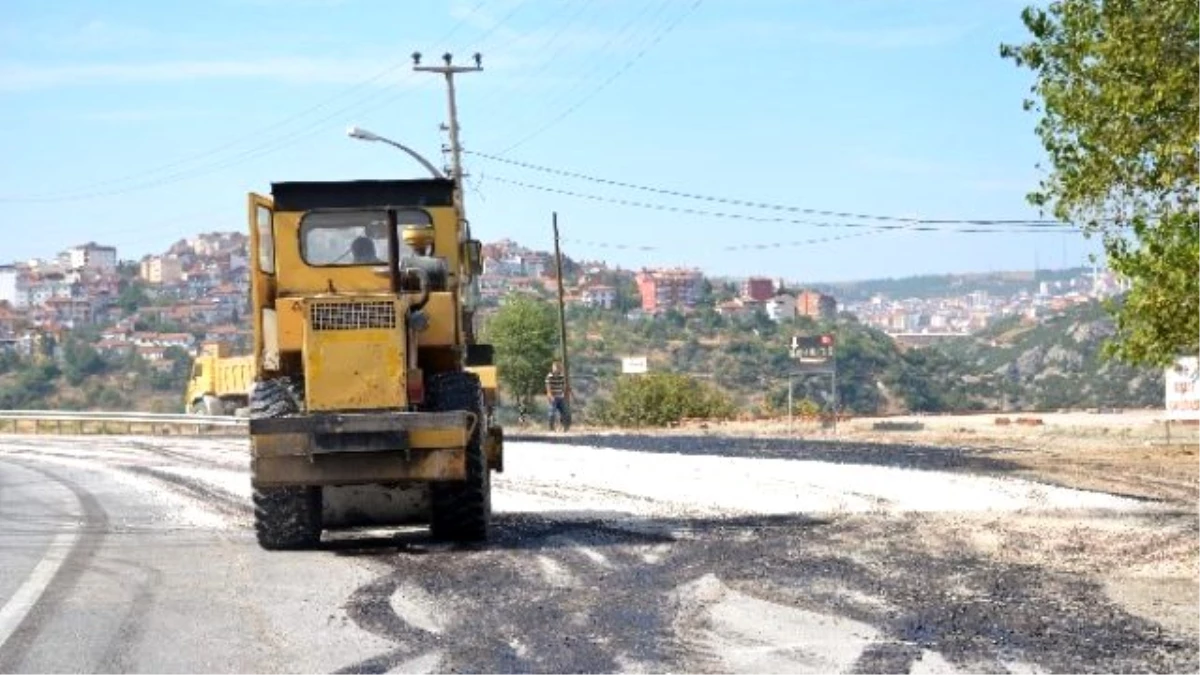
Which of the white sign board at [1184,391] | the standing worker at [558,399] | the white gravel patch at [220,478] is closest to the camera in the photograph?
the white gravel patch at [220,478]

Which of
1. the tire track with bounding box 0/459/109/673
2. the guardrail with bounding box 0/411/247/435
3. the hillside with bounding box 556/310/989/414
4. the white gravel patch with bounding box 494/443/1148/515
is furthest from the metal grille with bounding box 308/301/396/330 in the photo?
the hillside with bounding box 556/310/989/414

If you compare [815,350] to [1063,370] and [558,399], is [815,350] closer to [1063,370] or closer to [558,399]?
[558,399]

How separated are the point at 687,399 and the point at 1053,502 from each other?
4085 cm

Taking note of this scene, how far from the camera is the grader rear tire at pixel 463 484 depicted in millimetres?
14969

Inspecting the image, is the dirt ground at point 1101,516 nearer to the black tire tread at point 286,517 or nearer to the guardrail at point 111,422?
the black tire tread at point 286,517

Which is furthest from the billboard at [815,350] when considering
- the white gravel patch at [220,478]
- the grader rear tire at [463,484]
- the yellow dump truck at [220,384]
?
the grader rear tire at [463,484]

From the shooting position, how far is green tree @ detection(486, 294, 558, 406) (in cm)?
6769

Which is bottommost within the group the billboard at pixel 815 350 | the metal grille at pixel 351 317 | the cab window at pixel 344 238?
the billboard at pixel 815 350

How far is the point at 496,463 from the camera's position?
1634 centimetres

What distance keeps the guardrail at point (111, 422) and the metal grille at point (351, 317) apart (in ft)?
109

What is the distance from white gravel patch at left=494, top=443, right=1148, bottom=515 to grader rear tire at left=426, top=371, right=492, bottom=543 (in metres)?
3.28

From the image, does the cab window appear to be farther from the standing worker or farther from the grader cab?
the standing worker

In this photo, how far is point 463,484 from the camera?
15.1m

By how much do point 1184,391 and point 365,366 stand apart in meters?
20.6
